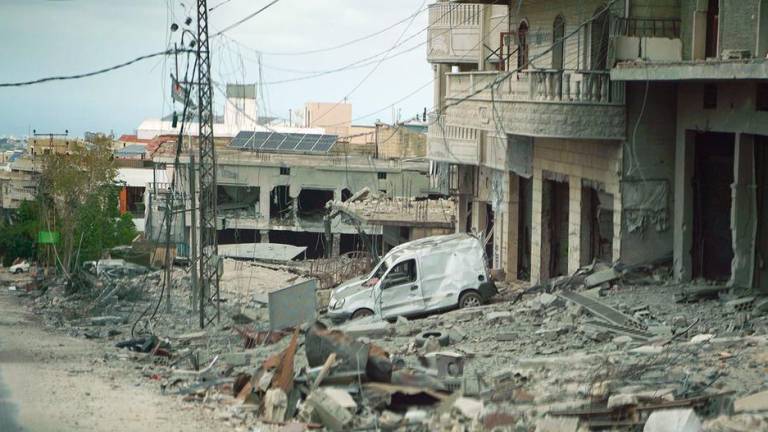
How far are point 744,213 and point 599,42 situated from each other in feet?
21.0

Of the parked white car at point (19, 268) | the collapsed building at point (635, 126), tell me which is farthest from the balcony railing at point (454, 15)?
the parked white car at point (19, 268)

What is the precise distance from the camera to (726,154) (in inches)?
856

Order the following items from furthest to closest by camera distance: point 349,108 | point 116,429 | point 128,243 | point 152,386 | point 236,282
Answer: point 349,108
point 128,243
point 236,282
point 152,386
point 116,429

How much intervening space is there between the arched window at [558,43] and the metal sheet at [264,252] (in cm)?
2755

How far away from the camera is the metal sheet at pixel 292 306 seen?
936 inches

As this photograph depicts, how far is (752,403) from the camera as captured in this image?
37.7 feet

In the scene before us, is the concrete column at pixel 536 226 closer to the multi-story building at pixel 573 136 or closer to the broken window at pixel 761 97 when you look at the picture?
the multi-story building at pixel 573 136

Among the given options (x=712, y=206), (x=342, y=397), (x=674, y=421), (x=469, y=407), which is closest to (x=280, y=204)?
(x=712, y=206)

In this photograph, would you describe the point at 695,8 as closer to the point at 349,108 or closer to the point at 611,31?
the point at 611,31

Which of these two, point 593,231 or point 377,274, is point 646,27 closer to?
point 593,231

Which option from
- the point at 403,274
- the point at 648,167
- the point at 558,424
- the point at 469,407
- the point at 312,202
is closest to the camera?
the point at 558,424

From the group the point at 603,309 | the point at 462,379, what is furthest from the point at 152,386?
the point at 603,309

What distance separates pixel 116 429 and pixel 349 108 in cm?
10611

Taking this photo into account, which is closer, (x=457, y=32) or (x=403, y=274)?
(x=403, y=274)
